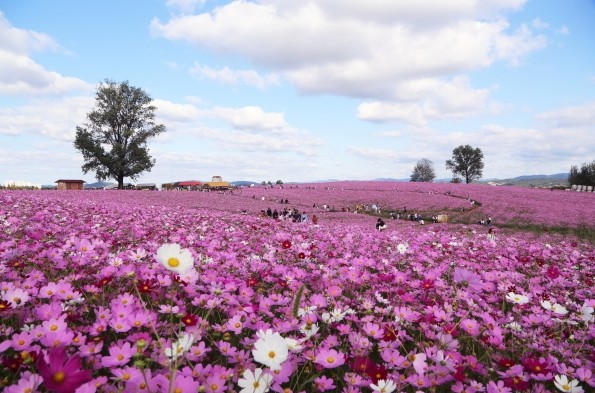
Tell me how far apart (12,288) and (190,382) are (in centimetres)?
156

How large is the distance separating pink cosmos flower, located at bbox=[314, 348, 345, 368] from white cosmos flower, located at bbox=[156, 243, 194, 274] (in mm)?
837

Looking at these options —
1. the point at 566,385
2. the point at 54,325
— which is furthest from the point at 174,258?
the point at 566,385

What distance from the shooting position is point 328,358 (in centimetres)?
187

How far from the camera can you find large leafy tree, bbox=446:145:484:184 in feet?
313

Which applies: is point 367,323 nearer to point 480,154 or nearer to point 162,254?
point 162,254

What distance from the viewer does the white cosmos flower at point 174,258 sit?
1480 mm

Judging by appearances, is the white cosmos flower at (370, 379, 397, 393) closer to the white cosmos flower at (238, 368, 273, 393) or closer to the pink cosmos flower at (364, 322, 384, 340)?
the white cosmos flower at (238, 368, 273, 393)

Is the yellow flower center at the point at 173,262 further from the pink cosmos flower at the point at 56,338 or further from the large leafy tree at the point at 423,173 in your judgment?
the large leafy tree at the point at 423,173

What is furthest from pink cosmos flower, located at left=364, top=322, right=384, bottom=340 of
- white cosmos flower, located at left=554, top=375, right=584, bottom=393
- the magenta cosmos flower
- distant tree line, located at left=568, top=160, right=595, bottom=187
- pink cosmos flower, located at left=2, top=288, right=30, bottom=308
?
distant tree line, located at left=568, top=160, right=595, bottom=187

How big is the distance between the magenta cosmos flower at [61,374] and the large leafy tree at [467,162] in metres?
106

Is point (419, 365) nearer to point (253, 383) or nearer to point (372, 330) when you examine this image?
point (372, 330)

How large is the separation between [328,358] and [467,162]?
104989mm

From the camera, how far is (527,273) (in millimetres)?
5504

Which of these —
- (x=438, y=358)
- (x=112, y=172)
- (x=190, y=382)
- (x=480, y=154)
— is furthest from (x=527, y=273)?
(x=480, y=154)
